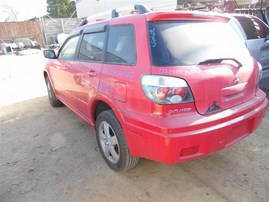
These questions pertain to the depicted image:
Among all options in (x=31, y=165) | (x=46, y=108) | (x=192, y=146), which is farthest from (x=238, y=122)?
(x=46, y=108)

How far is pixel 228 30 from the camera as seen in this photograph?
107 inches

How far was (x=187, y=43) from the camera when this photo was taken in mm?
2268

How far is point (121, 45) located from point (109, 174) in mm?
1430

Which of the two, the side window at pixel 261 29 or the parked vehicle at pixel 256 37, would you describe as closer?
the parked vehicle at pixel 256 37

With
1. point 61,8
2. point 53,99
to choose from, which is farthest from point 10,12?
point 53,99

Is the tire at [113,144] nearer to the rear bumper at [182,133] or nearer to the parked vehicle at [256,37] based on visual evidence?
the rear bumper at [182,133]

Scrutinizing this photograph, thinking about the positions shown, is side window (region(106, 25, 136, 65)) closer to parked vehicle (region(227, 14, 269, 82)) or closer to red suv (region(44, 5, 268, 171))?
red suv (region(44, 5, 268, 171))

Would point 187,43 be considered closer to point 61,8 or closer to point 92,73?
point 92,73

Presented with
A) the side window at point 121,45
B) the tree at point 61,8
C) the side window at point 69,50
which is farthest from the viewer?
the tree at point 61,8

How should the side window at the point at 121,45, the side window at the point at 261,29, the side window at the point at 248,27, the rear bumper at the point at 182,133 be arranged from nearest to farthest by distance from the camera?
the rear bumper at the point at 182,133, the side window at the point at 121,45, the side window at the point at 248,27, the side window at the point at 261,29

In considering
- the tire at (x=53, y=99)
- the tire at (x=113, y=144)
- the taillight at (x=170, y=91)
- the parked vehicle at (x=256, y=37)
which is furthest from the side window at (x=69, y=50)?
the parked vehicle at (x=256, y=37)

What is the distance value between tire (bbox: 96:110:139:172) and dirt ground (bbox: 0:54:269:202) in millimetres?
144

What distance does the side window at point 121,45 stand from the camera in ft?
7.79

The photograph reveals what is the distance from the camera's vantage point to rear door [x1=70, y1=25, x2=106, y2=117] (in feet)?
9.48
